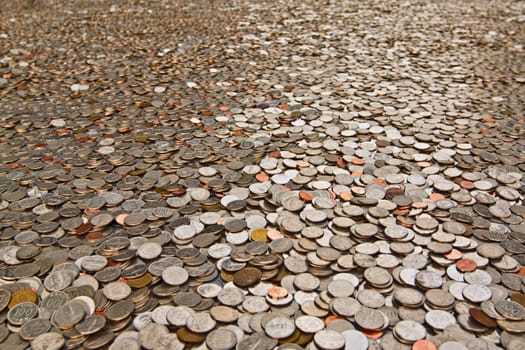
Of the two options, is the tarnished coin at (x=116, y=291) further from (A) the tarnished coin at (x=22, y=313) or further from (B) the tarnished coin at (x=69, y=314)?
(A) the tarnished coin at (x=22, y=313)

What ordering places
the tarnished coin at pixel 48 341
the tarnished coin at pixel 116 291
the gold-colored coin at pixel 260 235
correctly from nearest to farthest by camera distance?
the tarnished coin at pixel 48 341 < the tarnished coin at pixel 116 291 < the gold-colored coin at pixel 260 235

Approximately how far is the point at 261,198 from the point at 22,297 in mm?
1296

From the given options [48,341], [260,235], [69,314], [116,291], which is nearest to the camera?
[48,341]

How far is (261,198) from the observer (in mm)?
2570

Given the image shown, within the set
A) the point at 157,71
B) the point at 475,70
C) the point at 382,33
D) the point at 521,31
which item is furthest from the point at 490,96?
the point at 157,71

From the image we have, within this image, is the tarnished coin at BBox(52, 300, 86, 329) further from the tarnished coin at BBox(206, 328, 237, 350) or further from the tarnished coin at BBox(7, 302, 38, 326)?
the tarnished coin at BBox(206, 328, 237, 350)

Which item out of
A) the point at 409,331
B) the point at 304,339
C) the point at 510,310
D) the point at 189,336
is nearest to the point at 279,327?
the point at 304,339

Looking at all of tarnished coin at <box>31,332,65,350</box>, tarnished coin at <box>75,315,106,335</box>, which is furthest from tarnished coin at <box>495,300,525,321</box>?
tarnished coin at <box>31,332,65,350</box>

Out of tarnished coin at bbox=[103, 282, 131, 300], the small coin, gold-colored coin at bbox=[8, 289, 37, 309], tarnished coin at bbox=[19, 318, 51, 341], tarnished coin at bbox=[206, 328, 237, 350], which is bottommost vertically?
the small coin

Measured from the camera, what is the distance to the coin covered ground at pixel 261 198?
1802 mm

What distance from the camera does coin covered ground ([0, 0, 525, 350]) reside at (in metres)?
1.80

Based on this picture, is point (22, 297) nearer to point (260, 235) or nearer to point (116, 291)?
point (116, 291)

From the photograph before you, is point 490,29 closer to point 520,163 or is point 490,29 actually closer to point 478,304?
point 520,163

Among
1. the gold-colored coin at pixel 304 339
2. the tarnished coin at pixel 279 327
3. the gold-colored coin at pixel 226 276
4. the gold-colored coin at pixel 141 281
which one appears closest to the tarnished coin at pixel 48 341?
the gold-colored coin at pixel 141 281
